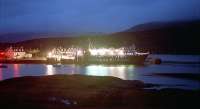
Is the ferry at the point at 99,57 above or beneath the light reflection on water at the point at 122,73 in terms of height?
above

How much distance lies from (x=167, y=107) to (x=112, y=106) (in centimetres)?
332

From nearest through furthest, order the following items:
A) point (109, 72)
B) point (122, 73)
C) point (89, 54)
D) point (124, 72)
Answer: point (122, 73), point (109, 72), point (124, 72), point (89, 54)

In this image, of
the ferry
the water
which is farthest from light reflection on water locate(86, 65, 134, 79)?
the ferry

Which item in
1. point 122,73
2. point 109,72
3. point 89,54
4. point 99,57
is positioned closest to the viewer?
point 122,73

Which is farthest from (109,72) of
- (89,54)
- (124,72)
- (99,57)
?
(99,57)


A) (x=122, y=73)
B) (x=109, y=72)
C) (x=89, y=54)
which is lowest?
(x=122, y=73)

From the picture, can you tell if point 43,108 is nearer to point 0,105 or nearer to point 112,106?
point 0,105

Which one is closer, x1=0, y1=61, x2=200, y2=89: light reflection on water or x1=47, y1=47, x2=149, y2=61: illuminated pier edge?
x1=0, y1=61, x2=200, y2=89: light reflection on water

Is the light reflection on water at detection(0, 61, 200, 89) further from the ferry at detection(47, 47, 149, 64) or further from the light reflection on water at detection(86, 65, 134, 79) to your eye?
the ferry at detection(47, 47, 149, 64)

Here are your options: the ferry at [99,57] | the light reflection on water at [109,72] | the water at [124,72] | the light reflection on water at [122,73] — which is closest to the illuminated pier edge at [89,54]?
the ferry at [99,57]

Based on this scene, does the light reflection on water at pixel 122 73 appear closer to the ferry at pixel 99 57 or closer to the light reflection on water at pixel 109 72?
the light reflection on water at pixel 109 72

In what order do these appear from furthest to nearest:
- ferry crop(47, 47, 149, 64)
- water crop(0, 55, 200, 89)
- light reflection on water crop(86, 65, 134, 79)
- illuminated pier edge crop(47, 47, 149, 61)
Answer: illuminated pier edge crop(47, 47, 149, 61), ferry crop(47, 47, 149, 64), light reflection on water crop(86, 65, 134, 79), water crop(0, 55, 200, 89)

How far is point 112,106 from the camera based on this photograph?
25.2 metres

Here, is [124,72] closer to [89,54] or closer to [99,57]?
[89,54]
